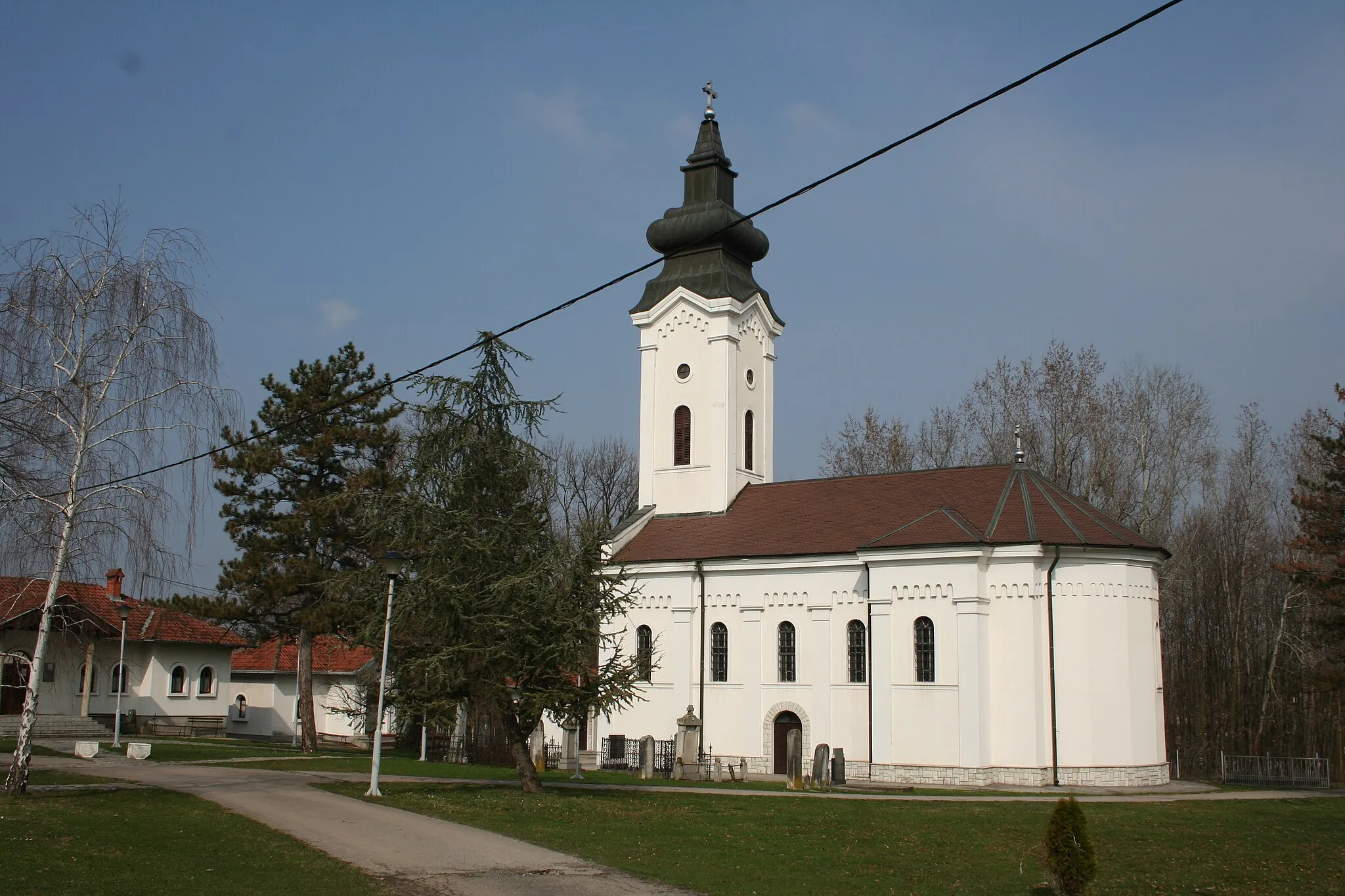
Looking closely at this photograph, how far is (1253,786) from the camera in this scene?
33.8 meters

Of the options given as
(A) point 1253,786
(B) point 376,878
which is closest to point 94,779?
(B) point 376,878

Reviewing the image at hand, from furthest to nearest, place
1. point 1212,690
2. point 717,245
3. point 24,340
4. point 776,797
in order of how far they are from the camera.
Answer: point 1212,690 → point 717,245 → point 776,797 → point 24,340

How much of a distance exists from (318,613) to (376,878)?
23.1 m

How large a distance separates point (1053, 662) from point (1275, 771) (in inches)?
548

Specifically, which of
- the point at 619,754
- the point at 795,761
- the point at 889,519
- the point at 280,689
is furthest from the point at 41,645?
the point at 280,689

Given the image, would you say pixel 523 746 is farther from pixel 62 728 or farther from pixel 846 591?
pixel 62 728

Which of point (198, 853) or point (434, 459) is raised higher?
point (434, 459)

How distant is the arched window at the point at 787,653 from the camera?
1309 inches

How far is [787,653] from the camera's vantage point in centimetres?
3347

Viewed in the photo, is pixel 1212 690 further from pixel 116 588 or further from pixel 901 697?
pixel 116 588

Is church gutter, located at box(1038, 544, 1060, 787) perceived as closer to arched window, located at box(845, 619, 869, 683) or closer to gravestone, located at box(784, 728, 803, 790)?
arched window, located at box(845, 619, 869, 683)

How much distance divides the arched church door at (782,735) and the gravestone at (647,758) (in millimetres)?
4204

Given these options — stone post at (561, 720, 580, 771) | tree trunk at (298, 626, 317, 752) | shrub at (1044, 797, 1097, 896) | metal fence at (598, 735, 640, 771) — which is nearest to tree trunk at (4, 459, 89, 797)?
shrub at (1044, 797, 1097, 896)

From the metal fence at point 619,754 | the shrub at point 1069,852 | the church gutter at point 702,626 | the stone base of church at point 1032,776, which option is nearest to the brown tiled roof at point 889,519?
the church gutter at point 702,626
